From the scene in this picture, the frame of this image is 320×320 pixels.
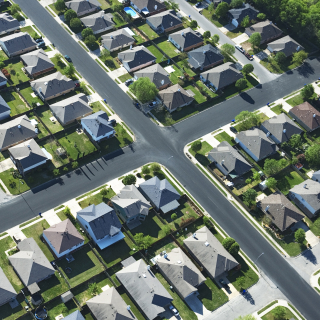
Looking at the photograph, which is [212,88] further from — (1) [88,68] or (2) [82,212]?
(2) [82,212]

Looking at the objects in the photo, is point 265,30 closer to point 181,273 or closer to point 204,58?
point 204,58

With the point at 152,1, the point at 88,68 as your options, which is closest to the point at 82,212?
the point at 88,68

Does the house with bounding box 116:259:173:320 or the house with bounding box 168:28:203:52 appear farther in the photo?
the house with bounding box 168:28:203:52

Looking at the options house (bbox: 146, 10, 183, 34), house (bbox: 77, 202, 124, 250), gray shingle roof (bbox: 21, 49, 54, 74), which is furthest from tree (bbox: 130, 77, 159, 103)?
house (bbox: 77, 202, 124, 250)

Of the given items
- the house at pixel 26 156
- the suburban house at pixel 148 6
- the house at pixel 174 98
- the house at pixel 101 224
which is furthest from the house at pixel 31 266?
the suburban house at pixel 148 6

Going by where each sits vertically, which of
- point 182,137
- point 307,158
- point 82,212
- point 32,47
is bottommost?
point 307,158

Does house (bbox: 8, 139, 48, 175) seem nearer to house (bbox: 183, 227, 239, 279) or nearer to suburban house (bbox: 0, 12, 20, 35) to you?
house (bbox: 183, 227, 239, 279)
